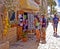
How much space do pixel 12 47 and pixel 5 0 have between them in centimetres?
390

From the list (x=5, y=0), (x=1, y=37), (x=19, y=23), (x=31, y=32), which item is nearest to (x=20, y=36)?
(x=19, y=23)

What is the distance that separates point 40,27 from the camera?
45.0 ft

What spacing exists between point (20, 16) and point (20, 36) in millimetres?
1365

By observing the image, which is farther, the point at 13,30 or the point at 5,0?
the point at 13,30

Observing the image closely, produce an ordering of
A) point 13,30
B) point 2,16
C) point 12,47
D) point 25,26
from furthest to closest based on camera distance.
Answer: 1. point 25,26
2. point 13,30
3. point 12,47
4. point 2,16

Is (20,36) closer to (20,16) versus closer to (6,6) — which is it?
(20,16)

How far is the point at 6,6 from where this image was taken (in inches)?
312

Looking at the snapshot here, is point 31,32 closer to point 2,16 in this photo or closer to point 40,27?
Result: point 40,27

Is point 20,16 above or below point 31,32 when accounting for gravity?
above


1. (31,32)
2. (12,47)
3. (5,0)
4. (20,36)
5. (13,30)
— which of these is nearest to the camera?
(5,0)

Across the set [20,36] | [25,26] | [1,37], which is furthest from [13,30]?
[1,37]

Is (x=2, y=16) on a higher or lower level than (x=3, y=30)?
higher

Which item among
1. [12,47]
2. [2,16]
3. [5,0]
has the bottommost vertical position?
[12,47]

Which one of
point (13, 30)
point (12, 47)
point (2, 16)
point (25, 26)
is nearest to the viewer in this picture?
point (2, 16)
